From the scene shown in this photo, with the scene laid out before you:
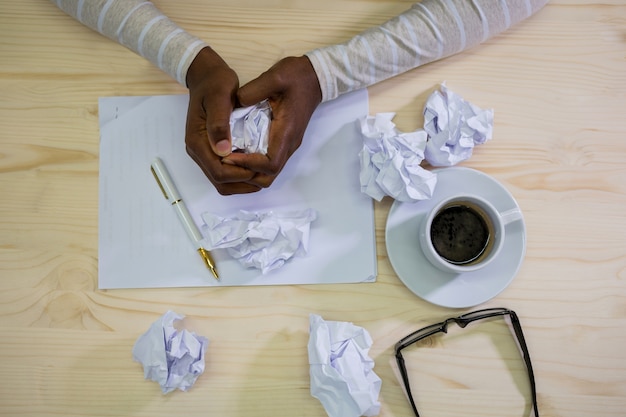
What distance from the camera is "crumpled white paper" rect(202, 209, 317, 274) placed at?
602mm

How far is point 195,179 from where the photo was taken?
64cm

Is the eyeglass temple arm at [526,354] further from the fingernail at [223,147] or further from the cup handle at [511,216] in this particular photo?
the fingernail at [223,147]

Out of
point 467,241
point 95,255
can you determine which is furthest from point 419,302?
point 95,255

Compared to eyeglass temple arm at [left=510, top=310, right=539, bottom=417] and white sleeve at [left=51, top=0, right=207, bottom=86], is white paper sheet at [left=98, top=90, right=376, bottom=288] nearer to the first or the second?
white sleeve at [left=51, top=0, right=207, bottom=86]

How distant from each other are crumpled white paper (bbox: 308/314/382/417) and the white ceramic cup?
120 millimetres

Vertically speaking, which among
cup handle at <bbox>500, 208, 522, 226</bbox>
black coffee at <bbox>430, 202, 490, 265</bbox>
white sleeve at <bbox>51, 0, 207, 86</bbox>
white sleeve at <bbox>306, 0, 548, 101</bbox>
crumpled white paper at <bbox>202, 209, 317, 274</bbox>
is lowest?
crumpled white paper at <bbox>202, 209, 317, 274</bbox>

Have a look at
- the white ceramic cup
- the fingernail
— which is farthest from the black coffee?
the fingernail

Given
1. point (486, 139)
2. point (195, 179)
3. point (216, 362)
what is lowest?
point (216, 362)

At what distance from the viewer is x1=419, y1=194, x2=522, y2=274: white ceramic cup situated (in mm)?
553

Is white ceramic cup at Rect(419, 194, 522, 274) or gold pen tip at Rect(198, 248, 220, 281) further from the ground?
white ceramic cup at Rect(419, 194, 522, 274)

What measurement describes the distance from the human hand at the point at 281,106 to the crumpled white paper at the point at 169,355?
0.19 meters

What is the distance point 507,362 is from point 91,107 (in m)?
0.58

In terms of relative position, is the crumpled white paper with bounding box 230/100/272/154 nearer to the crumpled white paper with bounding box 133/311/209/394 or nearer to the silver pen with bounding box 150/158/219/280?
the silver pen with bounding box 150/158/219/280

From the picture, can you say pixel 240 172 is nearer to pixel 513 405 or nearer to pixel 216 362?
pixel 216 362
